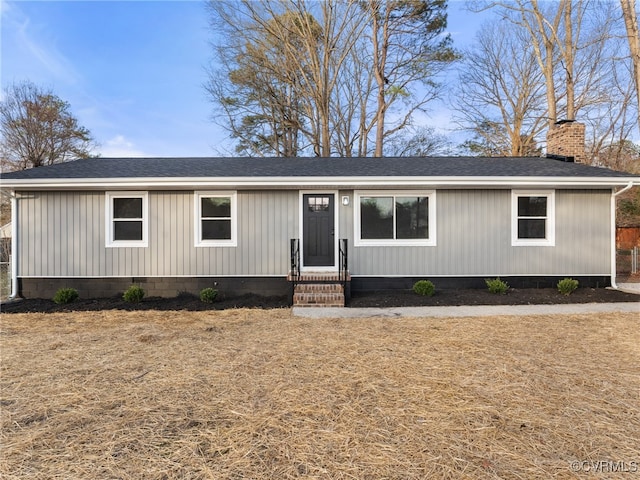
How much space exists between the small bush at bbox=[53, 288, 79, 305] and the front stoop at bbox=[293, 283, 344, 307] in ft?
15.8

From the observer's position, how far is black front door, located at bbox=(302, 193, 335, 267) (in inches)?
310

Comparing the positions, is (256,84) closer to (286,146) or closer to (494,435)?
(286,146)

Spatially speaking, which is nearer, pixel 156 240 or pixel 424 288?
pixel 424 288

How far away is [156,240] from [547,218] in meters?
9.39

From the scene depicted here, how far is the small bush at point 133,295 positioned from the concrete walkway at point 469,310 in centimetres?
346

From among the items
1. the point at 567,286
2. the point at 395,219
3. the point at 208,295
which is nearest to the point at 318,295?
the point at 208,295

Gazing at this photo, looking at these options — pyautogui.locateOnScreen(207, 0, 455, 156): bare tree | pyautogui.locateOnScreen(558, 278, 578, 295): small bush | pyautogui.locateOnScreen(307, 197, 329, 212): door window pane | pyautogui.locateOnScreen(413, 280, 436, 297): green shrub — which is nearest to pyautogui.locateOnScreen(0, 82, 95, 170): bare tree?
pyautogui.locateOnScreen(207, 0, 455, 156): bare tree

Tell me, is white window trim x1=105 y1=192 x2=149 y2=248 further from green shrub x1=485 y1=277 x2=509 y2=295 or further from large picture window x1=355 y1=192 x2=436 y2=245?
green shrub x1=485 y1=277 x2=509 y2=295

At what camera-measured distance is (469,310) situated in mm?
6324

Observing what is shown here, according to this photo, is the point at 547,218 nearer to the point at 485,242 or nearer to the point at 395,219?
the point at 485,242

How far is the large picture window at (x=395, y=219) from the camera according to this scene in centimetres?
789

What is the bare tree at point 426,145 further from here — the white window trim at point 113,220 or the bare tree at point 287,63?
the white window trim at point 113,220

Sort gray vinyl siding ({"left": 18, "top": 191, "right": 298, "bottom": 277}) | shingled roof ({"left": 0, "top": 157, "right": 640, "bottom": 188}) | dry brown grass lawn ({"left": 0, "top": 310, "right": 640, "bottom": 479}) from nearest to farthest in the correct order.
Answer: dry brown grass lawn ({"left": 0, "top": 310, "right": 640, "bottom": 479})
shingled roof ({"left": 0, "top": 157, "right": 640, "bottom": 188})
gray vinyl siding ({"left": 18, "top": 191, "right": 298, "bottom": 277})

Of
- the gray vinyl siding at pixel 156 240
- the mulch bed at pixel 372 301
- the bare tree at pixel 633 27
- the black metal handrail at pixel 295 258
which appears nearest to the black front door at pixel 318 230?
the black metal handrail at pixel 295 258
